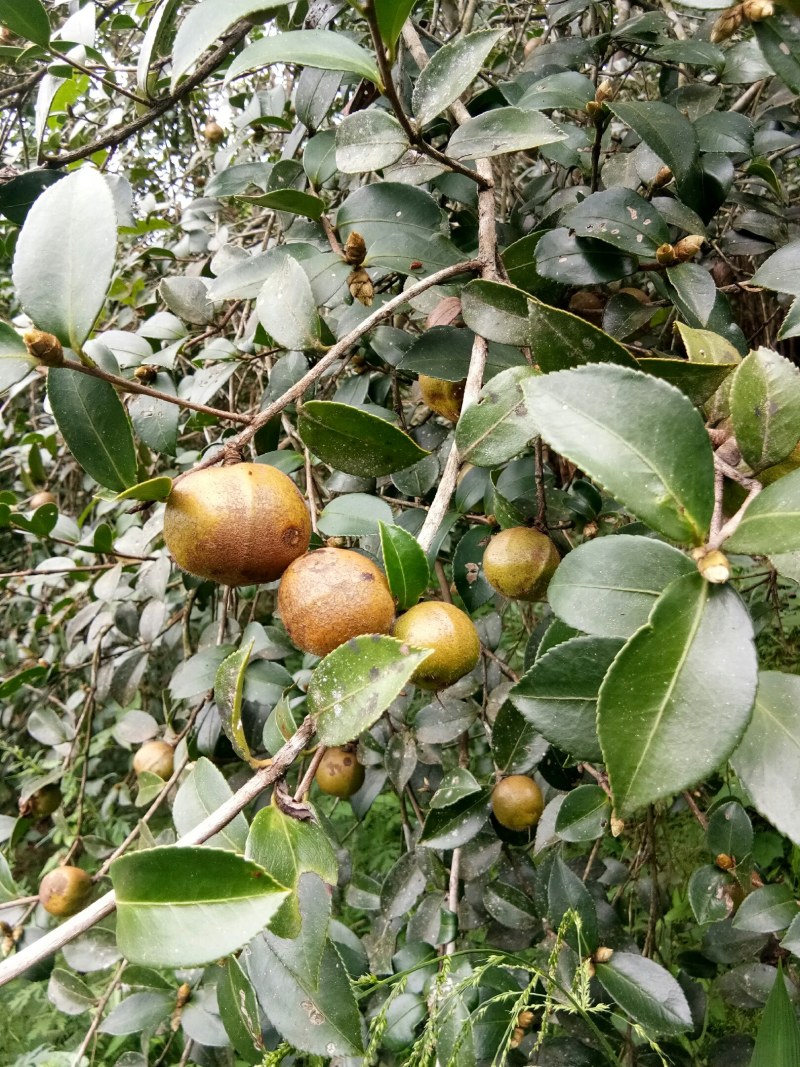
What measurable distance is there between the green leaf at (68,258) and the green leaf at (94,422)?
0.08 m

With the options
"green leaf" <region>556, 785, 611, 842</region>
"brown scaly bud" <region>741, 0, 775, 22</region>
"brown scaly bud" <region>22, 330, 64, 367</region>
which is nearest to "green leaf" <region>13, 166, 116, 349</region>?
"brown scaly bud" <region>22, 330, 64, 367</region>

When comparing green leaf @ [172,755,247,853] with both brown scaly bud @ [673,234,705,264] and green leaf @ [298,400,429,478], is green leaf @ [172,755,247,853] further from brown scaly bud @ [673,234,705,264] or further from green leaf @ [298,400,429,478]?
brown scaly bud @ [673,234,705,264]

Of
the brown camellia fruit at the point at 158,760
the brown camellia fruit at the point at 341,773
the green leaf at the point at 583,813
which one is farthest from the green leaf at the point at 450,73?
the brown camellia fruit at the point at 158,760

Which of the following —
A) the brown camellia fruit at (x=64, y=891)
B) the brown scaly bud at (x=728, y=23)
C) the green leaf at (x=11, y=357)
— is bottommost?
the brown camellia fruit at (x=64, y=891)

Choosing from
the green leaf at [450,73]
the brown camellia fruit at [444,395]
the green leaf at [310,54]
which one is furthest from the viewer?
the brown camellia fruit at [444,395]

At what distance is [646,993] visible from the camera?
0.98m

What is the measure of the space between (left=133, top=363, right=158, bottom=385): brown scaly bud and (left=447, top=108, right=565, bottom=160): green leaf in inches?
22.9

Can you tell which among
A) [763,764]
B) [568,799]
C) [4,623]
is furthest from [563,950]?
[4,623]

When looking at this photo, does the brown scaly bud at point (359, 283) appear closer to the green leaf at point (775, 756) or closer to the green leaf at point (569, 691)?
the green leaf at point (569, 691)

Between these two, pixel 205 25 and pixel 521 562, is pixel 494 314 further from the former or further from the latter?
pixel 205 25

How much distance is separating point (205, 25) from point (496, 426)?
46 cm

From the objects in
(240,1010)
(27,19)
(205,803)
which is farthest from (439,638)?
(27,19)

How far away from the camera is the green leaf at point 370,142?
31.7 inches

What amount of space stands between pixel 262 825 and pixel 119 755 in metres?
2.76
